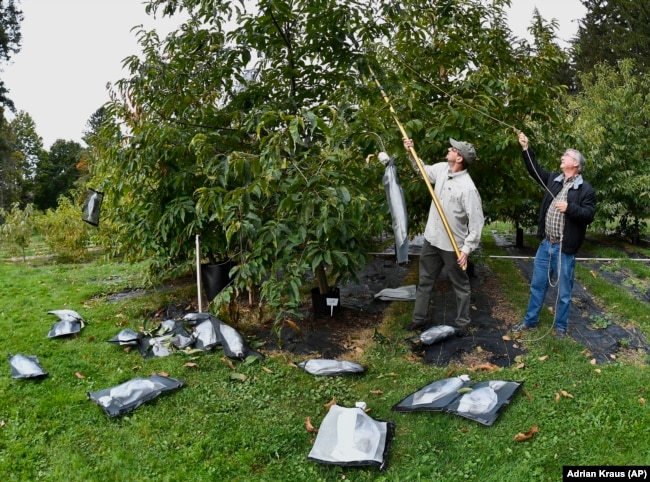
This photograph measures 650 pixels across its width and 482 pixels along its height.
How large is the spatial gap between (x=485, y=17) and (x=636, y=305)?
3.20 meters

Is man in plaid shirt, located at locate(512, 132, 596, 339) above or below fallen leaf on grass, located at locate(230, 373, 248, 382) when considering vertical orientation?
above

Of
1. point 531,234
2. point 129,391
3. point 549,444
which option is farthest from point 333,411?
point 531,234

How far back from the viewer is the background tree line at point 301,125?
3.61 m

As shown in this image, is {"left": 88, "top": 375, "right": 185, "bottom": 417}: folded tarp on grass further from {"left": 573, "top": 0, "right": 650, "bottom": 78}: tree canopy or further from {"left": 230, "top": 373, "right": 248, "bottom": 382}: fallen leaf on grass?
{"left": 573, "top": 0, "right": 650, "bottom": 78}: tree canopy

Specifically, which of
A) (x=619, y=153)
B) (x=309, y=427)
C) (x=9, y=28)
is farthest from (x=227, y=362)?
(x=9, y=28)

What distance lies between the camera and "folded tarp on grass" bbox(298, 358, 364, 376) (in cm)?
328

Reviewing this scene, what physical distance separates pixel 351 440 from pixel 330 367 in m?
0.93

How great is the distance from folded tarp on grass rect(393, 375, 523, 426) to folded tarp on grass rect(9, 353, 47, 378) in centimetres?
243

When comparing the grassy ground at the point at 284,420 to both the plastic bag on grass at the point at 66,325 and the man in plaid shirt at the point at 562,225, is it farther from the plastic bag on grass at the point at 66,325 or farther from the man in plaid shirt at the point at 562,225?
the man in plaid shirt at the point at 562,225

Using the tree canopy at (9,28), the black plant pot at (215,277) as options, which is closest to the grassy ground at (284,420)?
the black plant pot at (215,277)

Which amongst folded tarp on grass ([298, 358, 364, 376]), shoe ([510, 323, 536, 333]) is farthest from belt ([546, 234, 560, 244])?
folded tarp on grass ([298, 358, 364, 376])

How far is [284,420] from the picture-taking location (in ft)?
9.00

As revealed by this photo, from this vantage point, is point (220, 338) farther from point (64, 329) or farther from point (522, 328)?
point (522, 328)

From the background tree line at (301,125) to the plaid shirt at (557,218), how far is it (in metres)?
0.65
